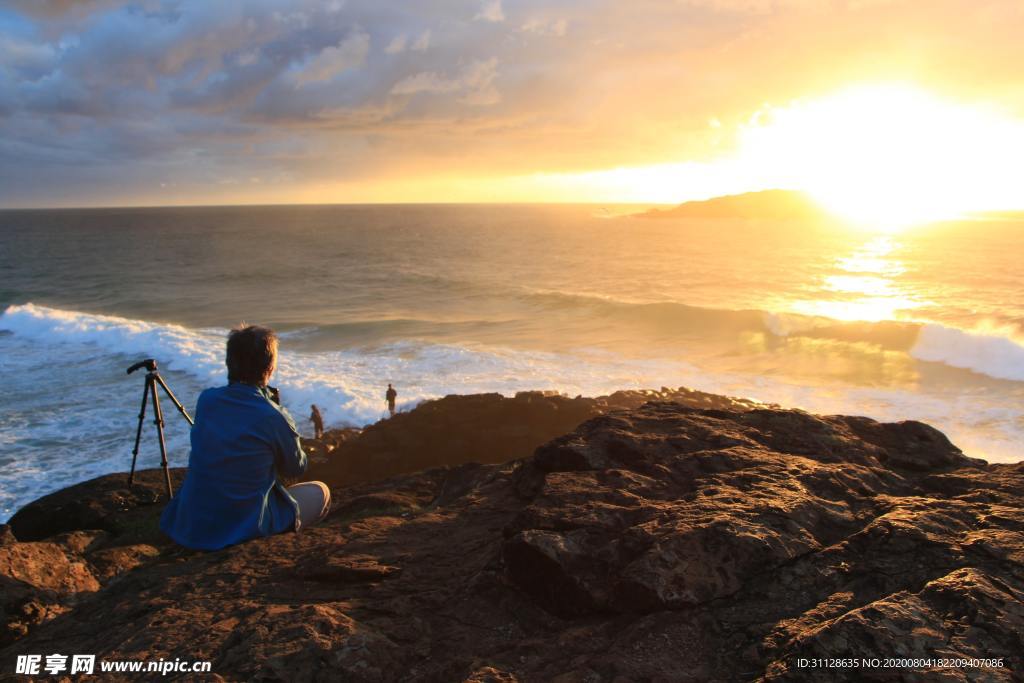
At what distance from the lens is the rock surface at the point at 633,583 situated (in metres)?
2.40

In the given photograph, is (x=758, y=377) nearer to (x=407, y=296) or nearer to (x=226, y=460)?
(x=226, y=460)

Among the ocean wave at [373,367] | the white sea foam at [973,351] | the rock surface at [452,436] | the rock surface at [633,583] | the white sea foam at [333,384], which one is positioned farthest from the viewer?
the white sea foam at [973,351]

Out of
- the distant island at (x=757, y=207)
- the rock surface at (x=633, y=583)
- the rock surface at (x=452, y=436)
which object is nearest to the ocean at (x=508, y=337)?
the rock surface at (x=452, y=436)

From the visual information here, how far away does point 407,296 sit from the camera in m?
39.9

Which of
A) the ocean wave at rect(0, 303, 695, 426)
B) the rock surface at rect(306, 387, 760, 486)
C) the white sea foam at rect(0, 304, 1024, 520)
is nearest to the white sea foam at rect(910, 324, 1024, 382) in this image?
the white sea foam at rect(0, 304, 1024, 520)

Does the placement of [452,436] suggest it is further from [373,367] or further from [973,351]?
[973,351]

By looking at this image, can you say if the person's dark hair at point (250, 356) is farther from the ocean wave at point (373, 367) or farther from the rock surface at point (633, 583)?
the ocean wave at point (373, 367)

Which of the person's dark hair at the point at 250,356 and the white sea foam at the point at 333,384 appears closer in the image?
the person's dark hair at the point at 250,356

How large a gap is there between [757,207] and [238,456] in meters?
184

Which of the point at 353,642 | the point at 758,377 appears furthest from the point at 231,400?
the point at 758,377

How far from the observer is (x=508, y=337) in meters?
27.0

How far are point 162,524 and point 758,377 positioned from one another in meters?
19.9

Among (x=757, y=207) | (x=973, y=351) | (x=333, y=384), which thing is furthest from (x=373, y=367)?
(x=757, y=207)

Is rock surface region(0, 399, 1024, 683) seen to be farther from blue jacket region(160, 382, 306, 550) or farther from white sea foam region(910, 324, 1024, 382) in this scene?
white sea foam region(910, 324, 1024, 382)
